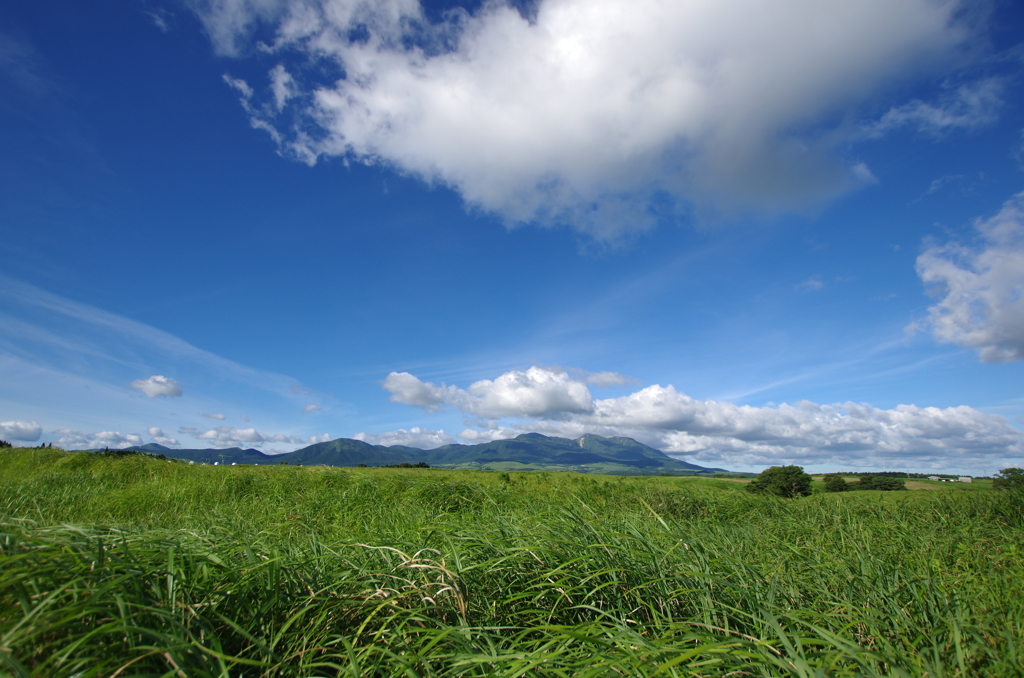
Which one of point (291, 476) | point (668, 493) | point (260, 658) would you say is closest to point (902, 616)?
point (260, 658)

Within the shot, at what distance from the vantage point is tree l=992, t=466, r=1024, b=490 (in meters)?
9.70

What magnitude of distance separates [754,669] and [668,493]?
10854mm

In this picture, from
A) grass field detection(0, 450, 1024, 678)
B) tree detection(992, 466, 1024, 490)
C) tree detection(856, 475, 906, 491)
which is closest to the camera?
grass field detection(0, 450, 1024, 678)

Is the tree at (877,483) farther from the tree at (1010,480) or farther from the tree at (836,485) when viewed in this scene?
the tree at (1010,480)

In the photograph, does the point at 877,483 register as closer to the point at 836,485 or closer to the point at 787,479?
the point at 836,485

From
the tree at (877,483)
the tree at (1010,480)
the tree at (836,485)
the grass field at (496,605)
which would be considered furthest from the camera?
the tree at (836,485)

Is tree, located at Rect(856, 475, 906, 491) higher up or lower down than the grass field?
higher up

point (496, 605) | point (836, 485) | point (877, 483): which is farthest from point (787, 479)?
point (496, 605)

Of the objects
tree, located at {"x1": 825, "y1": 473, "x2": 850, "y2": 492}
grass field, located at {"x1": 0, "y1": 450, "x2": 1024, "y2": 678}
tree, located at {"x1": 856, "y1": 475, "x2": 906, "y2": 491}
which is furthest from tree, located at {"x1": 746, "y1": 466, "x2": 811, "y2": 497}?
grass field, located at {"x1": 0, "y1": 450, "x2": 1024, "y2": 678}

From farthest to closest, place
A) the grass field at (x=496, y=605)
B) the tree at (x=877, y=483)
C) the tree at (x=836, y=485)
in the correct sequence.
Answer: the tree at (x=836, y=485) < the tree at (x=877, y=483) < the grass field at (x=496, y=605)

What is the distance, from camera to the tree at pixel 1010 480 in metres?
9.70

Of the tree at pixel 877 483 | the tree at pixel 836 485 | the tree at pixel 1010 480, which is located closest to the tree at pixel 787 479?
the tree at pixel 836 485

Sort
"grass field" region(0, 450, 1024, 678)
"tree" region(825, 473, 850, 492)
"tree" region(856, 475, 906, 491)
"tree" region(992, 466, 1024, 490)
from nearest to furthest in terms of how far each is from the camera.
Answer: "grass field" region(0, 450, 1024, 678) → "tree" region(992, 466, 1024, 490) → "tree" region(856, 475, 906, 491) → "tree" region(825, 473, 850, 492)

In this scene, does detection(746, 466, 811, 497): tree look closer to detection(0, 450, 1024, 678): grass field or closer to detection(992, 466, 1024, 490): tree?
detection(992, 466, 1024, 490): tree
